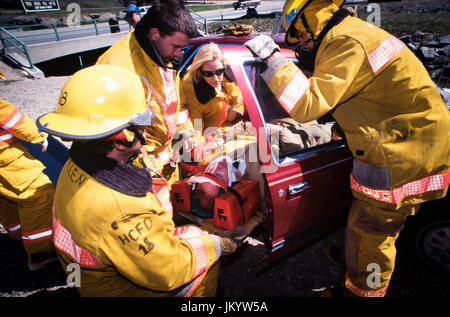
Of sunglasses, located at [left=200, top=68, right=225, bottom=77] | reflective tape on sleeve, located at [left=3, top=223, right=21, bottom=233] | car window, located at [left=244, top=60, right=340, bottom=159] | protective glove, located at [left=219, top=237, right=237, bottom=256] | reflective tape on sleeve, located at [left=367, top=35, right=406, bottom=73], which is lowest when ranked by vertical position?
reflective tape on sleeve, located at [left=3, top=223, right=21, bottom=233]

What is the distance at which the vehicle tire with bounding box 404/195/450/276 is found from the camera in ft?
6.84

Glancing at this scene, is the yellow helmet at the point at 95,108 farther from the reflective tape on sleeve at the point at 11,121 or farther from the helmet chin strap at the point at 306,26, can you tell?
the reflective tape on sleeve at the point at 11,121

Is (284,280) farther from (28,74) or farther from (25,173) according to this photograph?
(28,74)

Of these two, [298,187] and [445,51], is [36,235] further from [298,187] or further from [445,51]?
[445,51]

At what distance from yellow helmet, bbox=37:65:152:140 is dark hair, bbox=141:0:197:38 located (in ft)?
2.51

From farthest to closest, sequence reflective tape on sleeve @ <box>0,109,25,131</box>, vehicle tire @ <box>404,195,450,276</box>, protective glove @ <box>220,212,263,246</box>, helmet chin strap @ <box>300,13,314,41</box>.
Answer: reflective tape on sleeve @ <box>0,109,25,131</box>, vehicle tire @ <box>404,195,450,276</box>, protective glove @ <box>220,212,263,246</box>, helmet chin strap @ <box>300,13,314,41</box>

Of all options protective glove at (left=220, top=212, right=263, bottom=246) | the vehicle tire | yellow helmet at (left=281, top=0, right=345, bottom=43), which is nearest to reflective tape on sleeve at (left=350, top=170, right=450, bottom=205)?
the vehicle tire

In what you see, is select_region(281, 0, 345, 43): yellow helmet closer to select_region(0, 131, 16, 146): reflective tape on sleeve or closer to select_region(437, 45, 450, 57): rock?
select_region(0, 131, 16, 146): reflective tape on sleeve

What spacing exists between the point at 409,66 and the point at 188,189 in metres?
1.98

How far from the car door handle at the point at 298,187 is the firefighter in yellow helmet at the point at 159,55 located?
3.86 feet

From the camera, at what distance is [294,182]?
1.91m

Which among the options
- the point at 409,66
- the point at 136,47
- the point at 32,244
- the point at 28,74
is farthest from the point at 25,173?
the point at 28,74

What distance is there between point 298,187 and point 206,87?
5.50ft

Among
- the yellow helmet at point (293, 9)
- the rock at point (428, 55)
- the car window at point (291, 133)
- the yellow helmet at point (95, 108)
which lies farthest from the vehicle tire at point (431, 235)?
the rock at point (428, 55)
